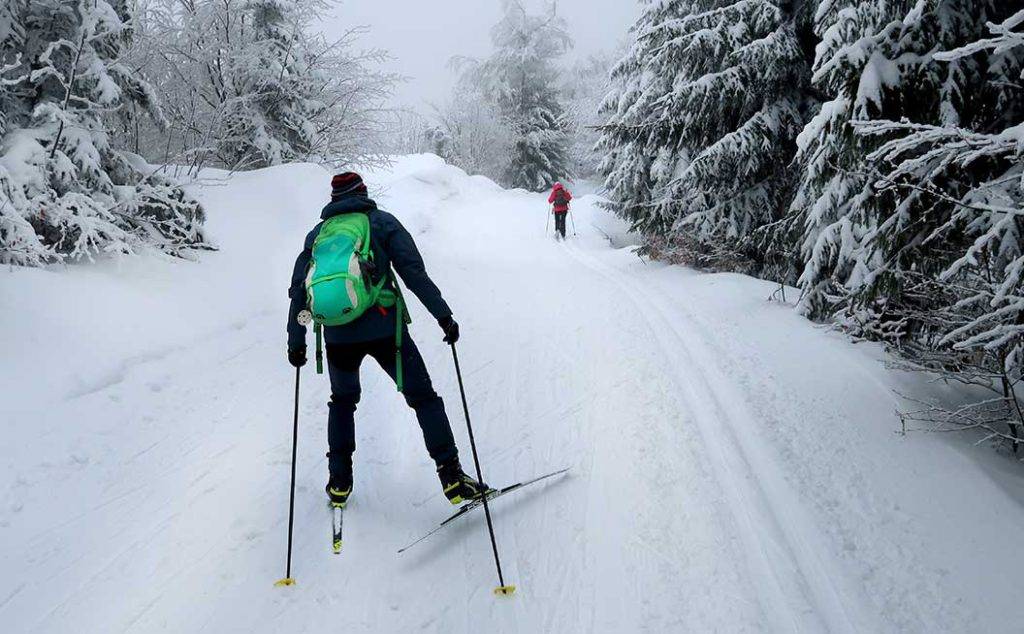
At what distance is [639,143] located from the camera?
1109 cm

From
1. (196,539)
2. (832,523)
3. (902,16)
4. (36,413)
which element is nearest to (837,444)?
(832,523)

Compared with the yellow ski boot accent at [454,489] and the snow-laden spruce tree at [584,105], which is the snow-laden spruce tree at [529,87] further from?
the yellow ski boot accent at [454,489]

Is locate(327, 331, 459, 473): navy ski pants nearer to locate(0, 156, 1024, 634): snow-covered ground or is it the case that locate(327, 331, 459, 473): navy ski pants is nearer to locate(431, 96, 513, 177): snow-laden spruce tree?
locate(0, 156, 1024, 634): snow-covered ground

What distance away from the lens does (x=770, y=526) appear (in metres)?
3.35

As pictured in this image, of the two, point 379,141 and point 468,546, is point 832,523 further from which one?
point 379,141

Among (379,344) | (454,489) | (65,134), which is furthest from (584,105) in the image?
(454,489)

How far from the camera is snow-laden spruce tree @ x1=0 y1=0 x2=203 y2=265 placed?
5844mm

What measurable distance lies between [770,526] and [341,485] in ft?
8.67

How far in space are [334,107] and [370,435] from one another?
11.6 m

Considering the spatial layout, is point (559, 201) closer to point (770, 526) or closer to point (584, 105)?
point (770, 526)

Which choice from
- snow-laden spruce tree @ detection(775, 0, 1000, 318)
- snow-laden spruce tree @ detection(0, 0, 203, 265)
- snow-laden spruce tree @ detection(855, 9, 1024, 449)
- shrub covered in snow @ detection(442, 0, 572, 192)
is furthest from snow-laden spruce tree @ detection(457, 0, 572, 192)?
snow-laden spruce tree @ detection(855, 9, 1024, 449)

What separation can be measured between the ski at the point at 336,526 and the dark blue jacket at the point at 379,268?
1.09 metres

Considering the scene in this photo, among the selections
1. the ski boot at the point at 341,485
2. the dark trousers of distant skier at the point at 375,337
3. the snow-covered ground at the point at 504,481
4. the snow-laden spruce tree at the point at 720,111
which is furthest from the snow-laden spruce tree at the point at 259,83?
the ski boot at the point at 341,485

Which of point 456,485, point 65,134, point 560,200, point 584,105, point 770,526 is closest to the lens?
point 770,526
